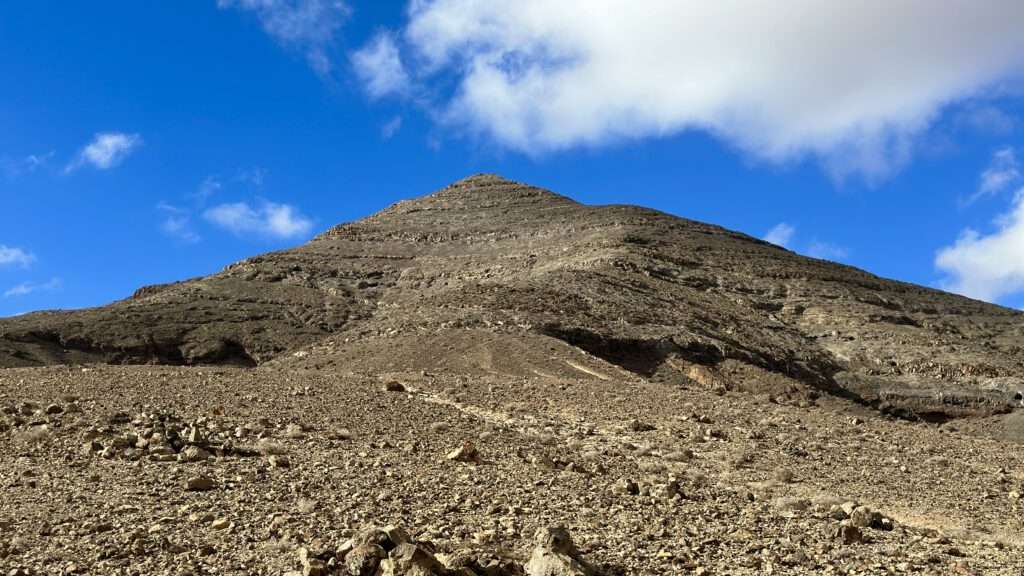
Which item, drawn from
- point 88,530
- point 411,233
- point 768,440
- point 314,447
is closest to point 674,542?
point 88,530

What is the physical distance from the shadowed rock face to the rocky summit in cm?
18

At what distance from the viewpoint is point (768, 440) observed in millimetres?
13484

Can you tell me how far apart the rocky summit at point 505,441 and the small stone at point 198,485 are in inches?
0.7

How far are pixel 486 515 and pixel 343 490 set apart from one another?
146 centimetres

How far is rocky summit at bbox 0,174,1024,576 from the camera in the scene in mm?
6637

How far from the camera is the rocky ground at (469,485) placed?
6.38 meters

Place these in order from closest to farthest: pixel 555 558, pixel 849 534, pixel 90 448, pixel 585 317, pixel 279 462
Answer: pixel 555 558, pixel 849 534, pixel 279 462, pixel 90 448, pixel 585 317

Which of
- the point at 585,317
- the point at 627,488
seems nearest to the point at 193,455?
the point at 627,488

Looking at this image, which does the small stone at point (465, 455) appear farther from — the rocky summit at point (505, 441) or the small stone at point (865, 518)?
the small stone at point (865, 518)

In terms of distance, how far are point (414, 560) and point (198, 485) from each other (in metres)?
3.46

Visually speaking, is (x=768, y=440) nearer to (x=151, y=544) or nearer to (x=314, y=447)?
(x=314, y=447)

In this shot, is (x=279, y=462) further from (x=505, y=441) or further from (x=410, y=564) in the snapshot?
(x=410, y=564)

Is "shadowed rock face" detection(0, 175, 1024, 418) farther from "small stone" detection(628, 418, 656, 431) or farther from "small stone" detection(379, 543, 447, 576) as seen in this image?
"small stone" detection(379, 543, 447, 576)

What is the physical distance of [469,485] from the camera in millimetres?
8703
